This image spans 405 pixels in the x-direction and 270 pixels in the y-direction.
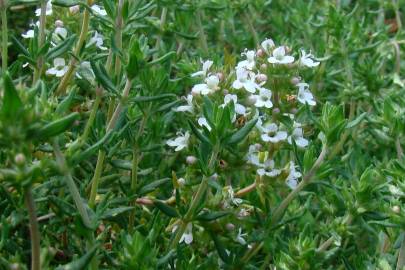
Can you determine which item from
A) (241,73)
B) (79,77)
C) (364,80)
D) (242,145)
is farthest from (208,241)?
(364,80)

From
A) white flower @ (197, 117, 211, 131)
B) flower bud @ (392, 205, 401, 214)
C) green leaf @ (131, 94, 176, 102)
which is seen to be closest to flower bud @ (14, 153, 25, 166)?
white flower @ (197, 117, 211, 131)

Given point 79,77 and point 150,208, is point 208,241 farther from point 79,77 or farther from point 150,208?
point 79,77

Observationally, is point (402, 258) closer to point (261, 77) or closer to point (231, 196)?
point (231, 196)

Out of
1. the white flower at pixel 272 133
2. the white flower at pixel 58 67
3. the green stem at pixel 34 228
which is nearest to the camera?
the green stem at pixel 34 228

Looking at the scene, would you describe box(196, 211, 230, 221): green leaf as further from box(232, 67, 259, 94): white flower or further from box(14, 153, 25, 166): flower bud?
box(14, 153, 25, 166): flower bud

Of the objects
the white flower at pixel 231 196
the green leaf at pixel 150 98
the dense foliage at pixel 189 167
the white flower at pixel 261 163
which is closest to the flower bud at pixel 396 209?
the dense foliage at pixel 189 167

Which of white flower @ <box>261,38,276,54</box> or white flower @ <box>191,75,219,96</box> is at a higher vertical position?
white flower @ <box>191,75,219,96</box>

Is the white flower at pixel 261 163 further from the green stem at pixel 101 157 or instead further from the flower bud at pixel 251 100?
the green stem at pixel 101 157
